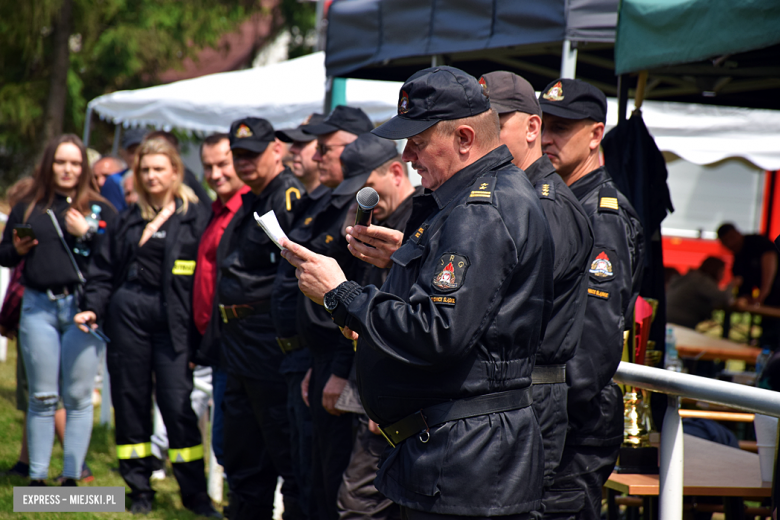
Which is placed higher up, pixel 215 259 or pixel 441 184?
pixel 441 184

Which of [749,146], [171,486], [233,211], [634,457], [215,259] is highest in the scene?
[749,146]

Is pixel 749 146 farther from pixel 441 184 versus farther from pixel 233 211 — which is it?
pixel 441 184

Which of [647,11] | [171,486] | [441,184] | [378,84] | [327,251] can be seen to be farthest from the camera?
[378,84]

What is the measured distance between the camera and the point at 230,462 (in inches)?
177

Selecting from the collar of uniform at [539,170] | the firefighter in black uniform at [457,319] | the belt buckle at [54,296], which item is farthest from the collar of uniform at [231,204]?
the firefighter in black uniform at [457,319]

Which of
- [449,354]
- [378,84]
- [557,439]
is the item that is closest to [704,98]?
[378,84]

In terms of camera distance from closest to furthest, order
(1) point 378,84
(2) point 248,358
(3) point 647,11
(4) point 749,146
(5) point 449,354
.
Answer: (5) point 449,354 < (3) point 647,11 < (2) point 248,358 < (4) point 749,146 < (1) point 378,84

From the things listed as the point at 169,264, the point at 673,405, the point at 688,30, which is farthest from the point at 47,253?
the point at 673,405

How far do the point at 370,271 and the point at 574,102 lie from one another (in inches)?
44.5

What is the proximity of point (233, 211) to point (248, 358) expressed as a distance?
101cm

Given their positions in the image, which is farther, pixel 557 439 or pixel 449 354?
pixel 557 439

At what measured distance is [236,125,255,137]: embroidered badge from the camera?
4.50 metres

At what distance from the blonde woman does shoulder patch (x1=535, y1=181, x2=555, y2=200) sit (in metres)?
2.91

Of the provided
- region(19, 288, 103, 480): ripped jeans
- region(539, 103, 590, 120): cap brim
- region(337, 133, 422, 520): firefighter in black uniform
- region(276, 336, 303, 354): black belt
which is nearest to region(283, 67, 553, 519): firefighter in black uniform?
region(539, 103, 590, 120): cap brim
